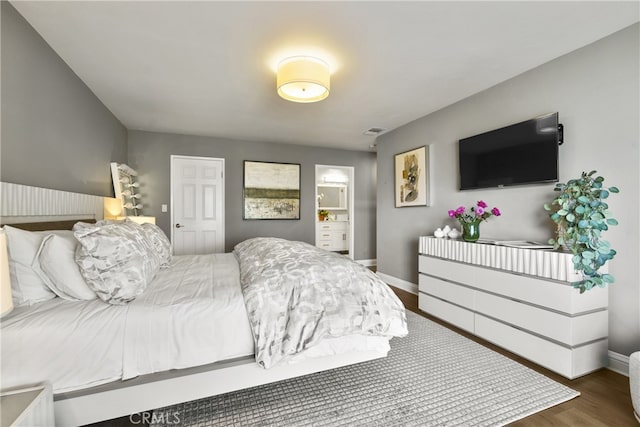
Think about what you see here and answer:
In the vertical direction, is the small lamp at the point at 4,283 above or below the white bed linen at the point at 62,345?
above

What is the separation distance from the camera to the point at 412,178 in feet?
12.5

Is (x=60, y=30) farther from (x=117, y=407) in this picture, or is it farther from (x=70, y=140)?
(x=117, y=407)

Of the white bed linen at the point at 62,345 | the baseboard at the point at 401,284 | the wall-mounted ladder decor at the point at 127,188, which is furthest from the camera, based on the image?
the baseboard at the point at 401,284

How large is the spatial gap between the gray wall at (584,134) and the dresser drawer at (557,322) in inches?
7.1

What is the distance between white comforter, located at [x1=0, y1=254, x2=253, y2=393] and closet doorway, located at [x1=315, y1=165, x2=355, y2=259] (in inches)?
173

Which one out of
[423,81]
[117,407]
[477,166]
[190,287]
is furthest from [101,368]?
[477,166]

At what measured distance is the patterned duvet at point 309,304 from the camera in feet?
4.89

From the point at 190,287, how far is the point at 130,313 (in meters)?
0.35

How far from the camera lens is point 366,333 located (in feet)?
5.46

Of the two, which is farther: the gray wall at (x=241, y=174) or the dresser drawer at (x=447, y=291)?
the gray wall at (x=241, y=174)

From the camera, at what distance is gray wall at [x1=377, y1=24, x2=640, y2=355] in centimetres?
195

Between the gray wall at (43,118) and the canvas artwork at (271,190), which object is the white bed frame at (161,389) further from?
the canvas artwork at (271,190)

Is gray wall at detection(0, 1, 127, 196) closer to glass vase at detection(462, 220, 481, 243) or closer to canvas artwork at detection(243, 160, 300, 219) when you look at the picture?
canvas artwork at detection(243, 160, 300, 219)

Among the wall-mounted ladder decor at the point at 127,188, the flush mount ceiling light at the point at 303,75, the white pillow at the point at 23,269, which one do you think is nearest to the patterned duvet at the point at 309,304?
the white pillow at the point at 23,269
